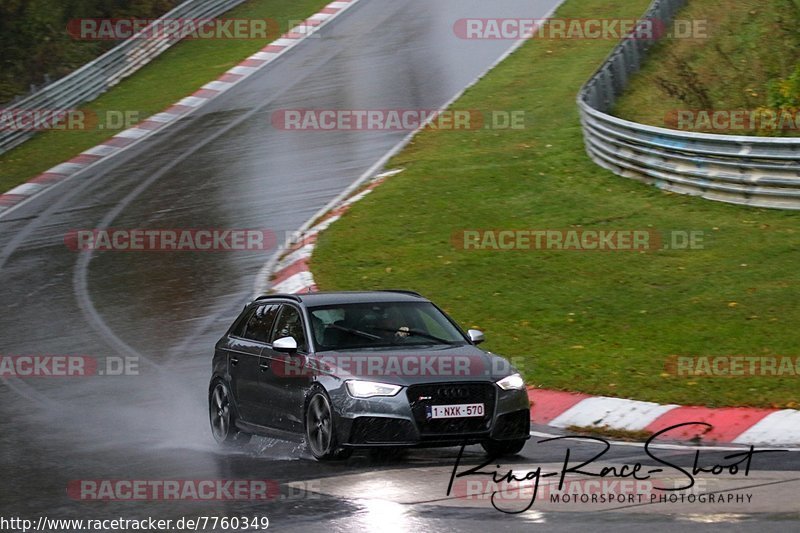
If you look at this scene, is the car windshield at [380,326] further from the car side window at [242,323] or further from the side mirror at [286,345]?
the car side window at [242,323]

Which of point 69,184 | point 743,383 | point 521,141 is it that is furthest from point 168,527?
point 69,184

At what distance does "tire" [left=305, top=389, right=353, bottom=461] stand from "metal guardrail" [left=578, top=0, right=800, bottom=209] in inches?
408

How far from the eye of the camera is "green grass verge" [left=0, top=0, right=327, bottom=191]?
33656 mm

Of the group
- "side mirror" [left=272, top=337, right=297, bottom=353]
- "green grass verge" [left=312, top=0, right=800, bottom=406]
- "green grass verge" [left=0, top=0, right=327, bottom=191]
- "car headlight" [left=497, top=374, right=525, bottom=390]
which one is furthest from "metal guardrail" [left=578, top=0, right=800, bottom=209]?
"green grass verge" [left=0, top=0, right=327, bottom=191]

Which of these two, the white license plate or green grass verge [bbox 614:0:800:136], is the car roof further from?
green grass verge [bbox 614:0:800:136]

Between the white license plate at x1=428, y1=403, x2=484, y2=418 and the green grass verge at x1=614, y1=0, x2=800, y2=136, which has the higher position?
the green grass verge at x1=614, y1=0, x2=800, y2=136

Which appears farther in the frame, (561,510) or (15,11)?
(15,11)

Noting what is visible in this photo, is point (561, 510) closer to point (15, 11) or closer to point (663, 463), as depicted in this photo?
point (663, 463)

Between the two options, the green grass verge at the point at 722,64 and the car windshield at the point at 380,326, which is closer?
the car windshield at the point at 380,326

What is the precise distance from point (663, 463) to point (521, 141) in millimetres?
18751

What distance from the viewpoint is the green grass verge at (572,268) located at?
14.2 metres

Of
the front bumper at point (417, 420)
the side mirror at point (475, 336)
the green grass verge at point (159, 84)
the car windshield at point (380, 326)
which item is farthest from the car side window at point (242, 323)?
the green grass verge at point (159, 84)

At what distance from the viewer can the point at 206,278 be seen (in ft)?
71.7

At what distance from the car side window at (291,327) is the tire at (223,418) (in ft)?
2.94
